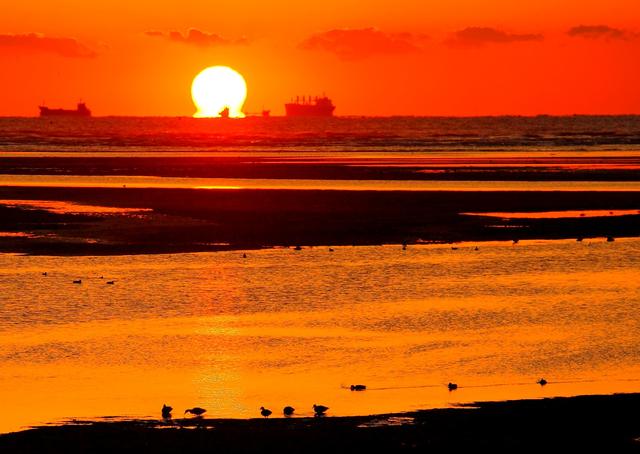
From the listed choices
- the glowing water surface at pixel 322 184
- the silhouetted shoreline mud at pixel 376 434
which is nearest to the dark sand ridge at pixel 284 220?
the glowing water surface at pixel 322 184

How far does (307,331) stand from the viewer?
22672 mm

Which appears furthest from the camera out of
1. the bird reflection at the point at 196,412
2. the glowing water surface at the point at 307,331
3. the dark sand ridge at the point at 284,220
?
the dark sand ridge at the point at 284,220

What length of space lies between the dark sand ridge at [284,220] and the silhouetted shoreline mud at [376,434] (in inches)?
807

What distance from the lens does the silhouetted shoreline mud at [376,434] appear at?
14562 millimetres

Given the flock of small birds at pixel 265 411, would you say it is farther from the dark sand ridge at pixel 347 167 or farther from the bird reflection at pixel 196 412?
the dark sand ridge at pixel 347 167

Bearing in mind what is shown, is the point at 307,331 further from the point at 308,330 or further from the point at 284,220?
the point at 284,220

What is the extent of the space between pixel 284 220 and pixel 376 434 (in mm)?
29986

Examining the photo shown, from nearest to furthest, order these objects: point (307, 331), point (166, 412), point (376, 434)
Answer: point (376, 434), point (166, 412), point (307, 331)

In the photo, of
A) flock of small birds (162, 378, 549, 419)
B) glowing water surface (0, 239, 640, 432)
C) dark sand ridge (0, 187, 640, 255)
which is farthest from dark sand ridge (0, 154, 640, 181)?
flock of small birds (162, 378, 549, 419)

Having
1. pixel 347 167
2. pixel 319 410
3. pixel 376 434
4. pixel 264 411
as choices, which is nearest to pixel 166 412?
pixel 264 411

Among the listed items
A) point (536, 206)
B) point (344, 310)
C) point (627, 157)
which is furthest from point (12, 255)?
point (627, 157)

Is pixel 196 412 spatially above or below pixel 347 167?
below

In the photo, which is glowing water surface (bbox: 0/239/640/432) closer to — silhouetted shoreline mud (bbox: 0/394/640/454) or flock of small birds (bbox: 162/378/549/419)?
flock of small birds (bbox: 162/378/549/419)

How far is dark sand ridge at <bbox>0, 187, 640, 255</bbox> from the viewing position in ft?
127
